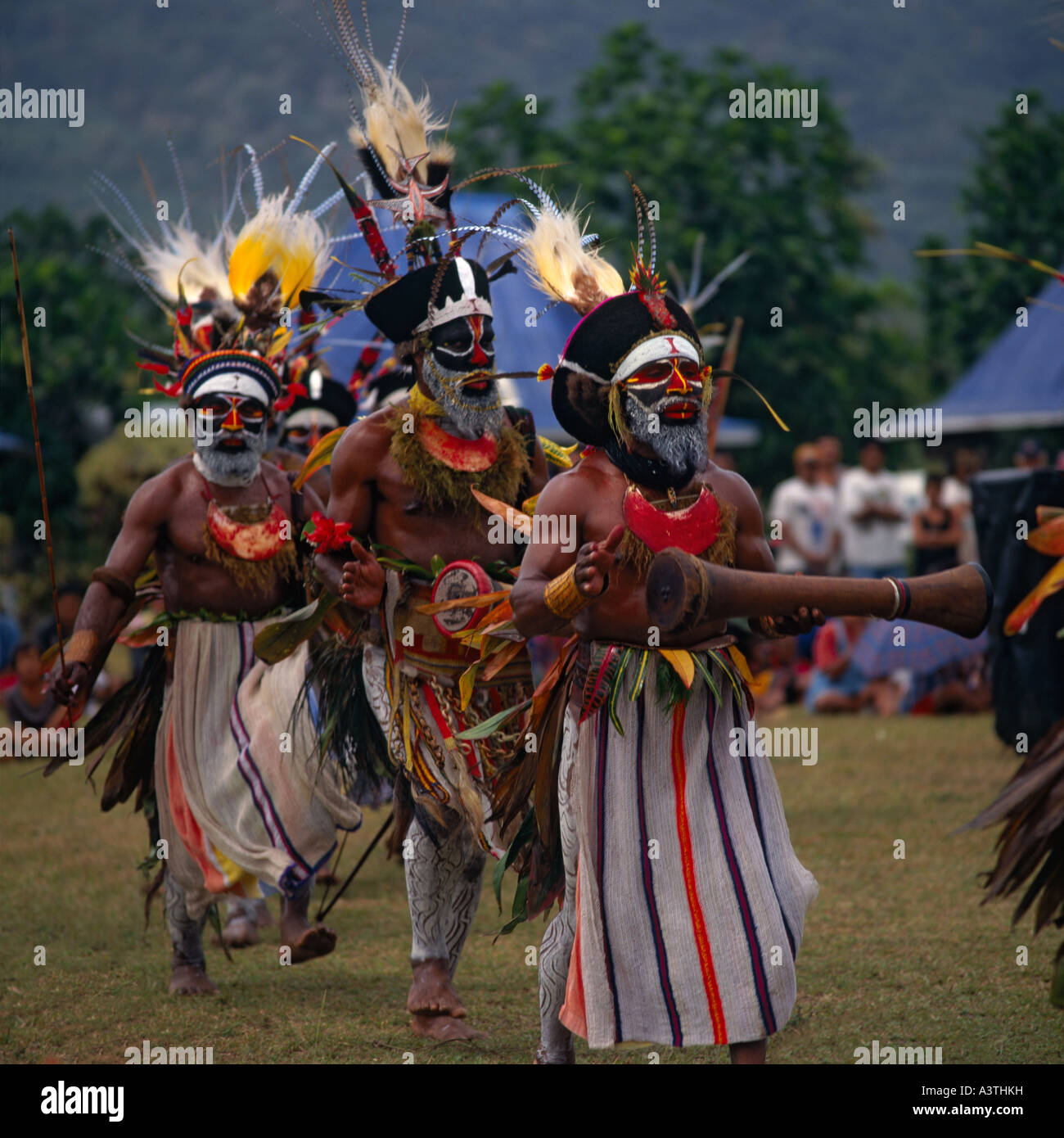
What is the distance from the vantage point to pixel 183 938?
5.45 metres

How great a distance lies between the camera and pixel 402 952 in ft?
19.2

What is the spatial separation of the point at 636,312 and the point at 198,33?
349ft

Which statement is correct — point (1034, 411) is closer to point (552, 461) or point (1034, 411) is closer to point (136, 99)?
point (552, 461)

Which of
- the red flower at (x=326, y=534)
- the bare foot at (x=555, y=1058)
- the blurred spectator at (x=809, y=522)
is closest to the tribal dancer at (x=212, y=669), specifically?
the red flower at (x=326, y=534)

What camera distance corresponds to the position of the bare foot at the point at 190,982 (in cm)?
532

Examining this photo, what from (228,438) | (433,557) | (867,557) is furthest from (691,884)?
(867,557)

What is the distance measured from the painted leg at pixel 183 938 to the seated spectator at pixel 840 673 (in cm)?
680

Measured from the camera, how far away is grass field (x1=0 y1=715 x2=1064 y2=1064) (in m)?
4.58

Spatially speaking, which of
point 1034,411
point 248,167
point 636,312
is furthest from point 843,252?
point 636,312

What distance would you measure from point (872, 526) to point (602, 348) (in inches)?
332

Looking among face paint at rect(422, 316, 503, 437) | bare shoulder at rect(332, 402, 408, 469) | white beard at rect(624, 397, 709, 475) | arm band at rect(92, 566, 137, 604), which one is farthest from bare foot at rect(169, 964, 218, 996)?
white beard at rect(624, 397, 709, 475)

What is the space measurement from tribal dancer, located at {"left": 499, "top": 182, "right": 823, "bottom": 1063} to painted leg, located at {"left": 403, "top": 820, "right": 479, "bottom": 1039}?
71 centimetres

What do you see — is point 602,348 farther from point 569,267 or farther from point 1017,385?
point 1017,385

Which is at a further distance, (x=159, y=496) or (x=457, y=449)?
(x=159, y=496)
